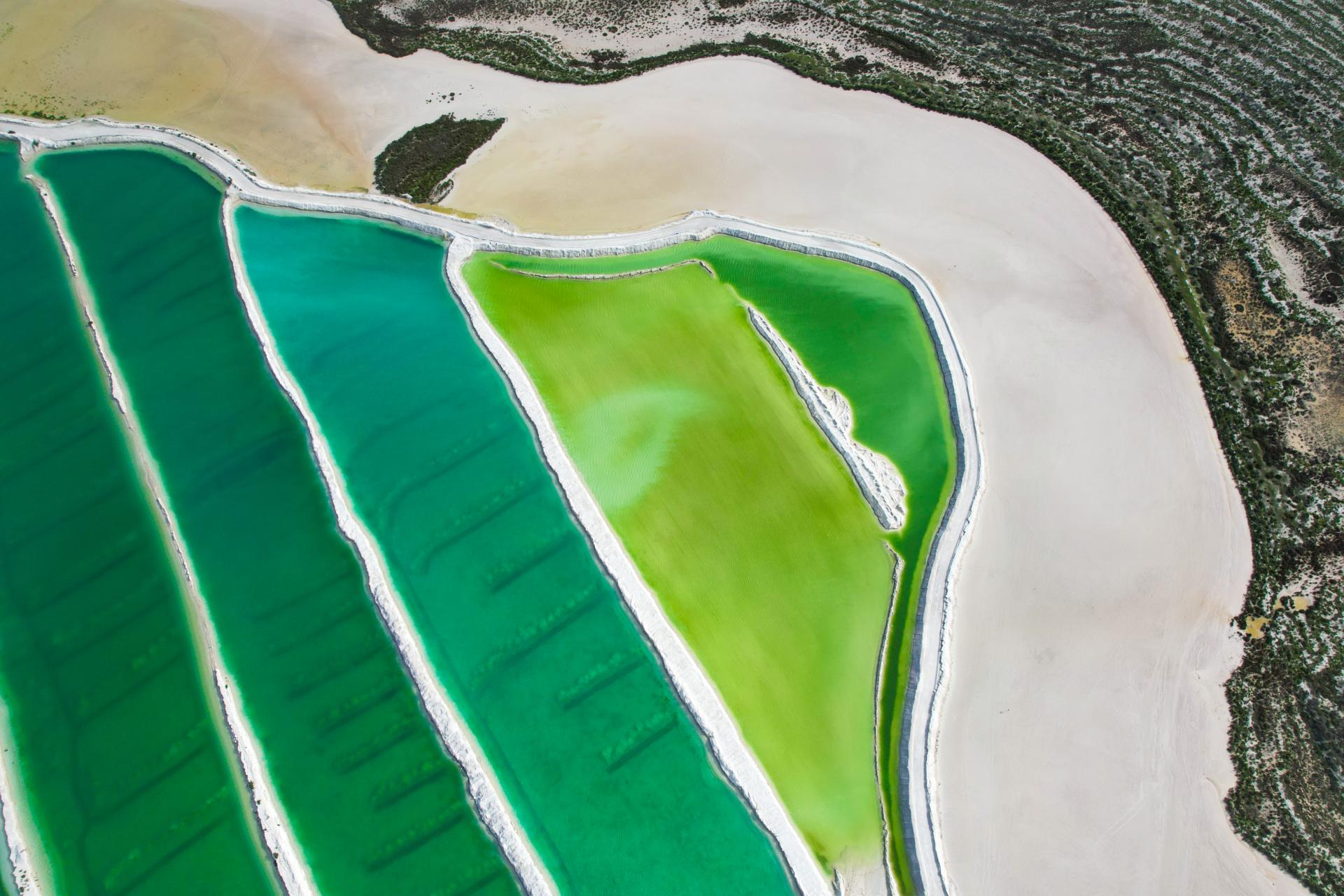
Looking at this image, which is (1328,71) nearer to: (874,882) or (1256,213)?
(1256,213)

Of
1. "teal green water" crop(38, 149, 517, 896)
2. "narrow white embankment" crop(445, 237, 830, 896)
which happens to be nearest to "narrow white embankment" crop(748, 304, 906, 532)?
"narrow white embankment" crop(445, 237, 830, 896)

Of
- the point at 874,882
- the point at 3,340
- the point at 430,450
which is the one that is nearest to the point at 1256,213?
the point at 874,882

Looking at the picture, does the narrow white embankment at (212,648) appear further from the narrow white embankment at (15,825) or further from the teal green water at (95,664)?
the narrow white embankment at (15,825)

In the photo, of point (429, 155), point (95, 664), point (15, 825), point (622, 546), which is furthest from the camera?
point (429, 155)

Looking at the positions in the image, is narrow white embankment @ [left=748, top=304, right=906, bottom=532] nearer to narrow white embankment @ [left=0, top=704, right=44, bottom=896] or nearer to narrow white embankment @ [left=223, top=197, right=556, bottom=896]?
narrow white embankment @ [left=223, top=197, right=556, bottom=896]

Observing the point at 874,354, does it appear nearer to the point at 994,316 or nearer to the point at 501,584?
the point at 994,316

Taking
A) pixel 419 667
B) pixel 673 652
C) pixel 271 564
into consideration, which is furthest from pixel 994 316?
pixel 271 564
